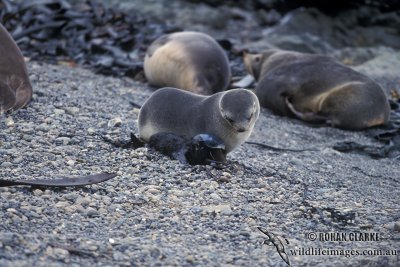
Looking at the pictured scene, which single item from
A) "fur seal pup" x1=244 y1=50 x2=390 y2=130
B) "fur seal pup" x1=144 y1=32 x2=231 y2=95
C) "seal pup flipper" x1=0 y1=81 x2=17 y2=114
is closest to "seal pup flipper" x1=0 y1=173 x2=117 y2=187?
"seal pup flipper" x1=0 y1=81 x2=17 y2=114

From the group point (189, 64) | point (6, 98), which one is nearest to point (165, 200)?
point (6, 98)

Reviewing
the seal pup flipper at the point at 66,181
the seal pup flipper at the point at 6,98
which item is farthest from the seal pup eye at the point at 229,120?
the seal pup flipper at the point at 6,98

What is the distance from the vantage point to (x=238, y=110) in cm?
455

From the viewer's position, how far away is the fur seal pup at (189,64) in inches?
279

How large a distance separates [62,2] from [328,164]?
524 cm

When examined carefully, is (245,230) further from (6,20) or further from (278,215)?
(6,20)

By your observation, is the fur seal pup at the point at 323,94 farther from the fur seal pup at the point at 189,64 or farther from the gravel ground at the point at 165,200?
the gravel ground at the point at 165,200

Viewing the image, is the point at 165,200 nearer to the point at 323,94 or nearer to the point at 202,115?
the point at 202,115

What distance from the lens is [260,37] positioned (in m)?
10.9

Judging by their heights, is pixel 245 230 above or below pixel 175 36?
above

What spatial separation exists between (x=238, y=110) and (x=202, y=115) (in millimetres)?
295

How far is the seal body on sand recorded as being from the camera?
4.57 metres

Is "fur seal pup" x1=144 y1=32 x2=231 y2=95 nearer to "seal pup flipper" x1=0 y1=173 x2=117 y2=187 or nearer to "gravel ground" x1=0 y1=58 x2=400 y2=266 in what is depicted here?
"gravel ground" x1=0 y1=58 x2=400 y2=266

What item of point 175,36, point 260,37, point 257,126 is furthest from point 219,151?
point 260,37
